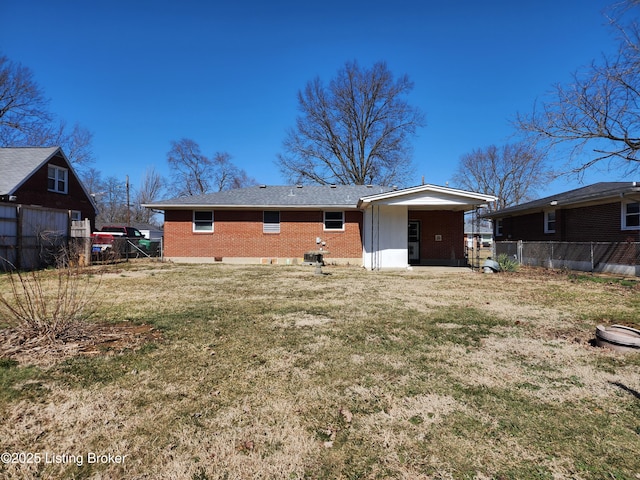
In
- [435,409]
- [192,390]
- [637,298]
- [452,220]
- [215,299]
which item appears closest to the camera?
[435,409]

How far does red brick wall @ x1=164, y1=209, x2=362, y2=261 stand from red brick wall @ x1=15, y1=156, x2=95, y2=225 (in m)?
8.05

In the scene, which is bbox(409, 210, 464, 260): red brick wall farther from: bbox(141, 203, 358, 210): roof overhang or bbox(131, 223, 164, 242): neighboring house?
bbox(131, 223, 164, 242): neighboring house

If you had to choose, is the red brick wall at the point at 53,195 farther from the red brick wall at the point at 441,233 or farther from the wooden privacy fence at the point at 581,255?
the wooden privacy fence at the point at 581,255

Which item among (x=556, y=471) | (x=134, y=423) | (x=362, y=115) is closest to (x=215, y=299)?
(x=134, y=423)

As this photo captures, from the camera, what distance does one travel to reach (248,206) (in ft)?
57.5

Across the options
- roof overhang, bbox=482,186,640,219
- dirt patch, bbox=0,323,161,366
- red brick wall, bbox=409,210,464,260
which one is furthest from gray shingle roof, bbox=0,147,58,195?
roof overhang, bbox=482,186,640,219

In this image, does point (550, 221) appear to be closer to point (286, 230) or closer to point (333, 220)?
point (333, 220)

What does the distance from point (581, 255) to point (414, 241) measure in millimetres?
7282

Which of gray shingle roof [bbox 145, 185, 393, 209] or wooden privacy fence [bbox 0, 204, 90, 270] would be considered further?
gray shingle roof [bbox 145, 185, 393, 209]

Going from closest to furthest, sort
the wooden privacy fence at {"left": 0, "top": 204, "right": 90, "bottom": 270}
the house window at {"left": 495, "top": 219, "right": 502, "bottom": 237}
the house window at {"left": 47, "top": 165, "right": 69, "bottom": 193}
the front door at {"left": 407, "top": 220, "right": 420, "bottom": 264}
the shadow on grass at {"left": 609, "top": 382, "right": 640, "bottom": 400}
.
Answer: the shadow on grass at {"left": 609, "top": 382, "right": 640, "bottom": 400} → the wooden privacy fence at {"left": 0, "top": 204, "right": 90, "bottom": 270} → the front door at {"left": 407, "top": 220, "right": 420, "bottom": 264} → the house window at {"left": 47, "top": 165, "right": 69, "bottom": 193} → the house window at {"left": 495, "top": 219, "right": 502, "bottom": 237}

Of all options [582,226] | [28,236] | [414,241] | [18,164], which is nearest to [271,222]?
[414,241]

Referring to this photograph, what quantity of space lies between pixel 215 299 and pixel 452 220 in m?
13.3

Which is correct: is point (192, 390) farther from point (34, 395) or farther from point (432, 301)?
point (432, 301)

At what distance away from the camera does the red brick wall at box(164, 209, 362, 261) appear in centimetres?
1783
